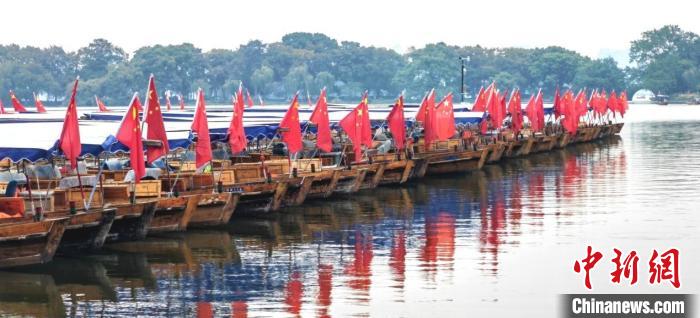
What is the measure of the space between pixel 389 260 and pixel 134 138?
765 centimetres

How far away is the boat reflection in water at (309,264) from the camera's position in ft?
102

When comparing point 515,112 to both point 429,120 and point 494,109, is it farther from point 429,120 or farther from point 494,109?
point 429,120

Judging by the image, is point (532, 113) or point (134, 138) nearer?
point (134, 138)

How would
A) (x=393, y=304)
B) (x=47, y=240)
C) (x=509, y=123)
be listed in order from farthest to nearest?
(x=509, y=123) < (x=47, y=240) < (x=393, y=304)

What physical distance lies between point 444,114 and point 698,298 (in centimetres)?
3588

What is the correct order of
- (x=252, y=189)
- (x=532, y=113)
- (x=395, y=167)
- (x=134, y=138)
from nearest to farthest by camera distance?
(x=134, y=138), (x=252, y=189), (x=395, y=167), (x=532, y=113)

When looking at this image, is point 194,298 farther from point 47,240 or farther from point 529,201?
point 529,201

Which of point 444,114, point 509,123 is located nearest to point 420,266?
point 444,114

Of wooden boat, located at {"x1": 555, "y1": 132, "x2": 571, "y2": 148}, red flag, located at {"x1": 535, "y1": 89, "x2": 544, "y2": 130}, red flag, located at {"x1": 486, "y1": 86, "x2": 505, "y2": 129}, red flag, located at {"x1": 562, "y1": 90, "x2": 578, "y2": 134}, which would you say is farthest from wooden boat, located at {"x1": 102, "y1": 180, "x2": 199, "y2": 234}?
red flag, located at {"x1": 562, "y1": 90, "x2": 578, "y2": 134}

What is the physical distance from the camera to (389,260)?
3716 centimetres

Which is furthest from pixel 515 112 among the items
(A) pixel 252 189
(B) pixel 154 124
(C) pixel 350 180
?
(B) pixel 154 124

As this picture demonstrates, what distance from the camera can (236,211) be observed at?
4672cm

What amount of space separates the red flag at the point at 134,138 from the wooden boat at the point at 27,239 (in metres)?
3.73

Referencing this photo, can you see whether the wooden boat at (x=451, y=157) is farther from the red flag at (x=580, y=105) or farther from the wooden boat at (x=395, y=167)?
the red flag at (x=580, y=105)
